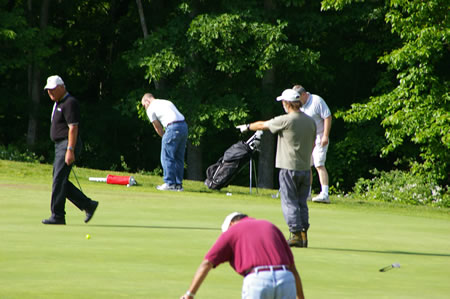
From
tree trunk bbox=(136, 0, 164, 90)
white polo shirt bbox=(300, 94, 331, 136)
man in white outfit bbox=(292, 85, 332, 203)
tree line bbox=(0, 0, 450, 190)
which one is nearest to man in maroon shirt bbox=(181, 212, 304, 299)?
man in white outfit bbox=(292, 85, 332, 203)

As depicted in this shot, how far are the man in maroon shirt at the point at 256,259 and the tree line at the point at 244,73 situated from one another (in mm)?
19071

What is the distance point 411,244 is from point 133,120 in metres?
24.9

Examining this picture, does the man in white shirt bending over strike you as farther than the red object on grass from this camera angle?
No

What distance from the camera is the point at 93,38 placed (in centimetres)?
3712

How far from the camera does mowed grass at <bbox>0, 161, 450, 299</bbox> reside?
7012 mm

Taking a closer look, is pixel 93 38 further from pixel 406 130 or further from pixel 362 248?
pixel 362 248

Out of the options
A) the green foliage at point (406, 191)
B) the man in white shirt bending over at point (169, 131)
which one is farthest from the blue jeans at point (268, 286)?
the green foliage at point (406, 191)

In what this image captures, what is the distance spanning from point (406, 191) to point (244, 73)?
347 inches

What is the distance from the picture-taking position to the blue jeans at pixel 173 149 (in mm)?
16078

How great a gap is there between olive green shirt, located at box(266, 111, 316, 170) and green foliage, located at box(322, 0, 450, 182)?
1464cm

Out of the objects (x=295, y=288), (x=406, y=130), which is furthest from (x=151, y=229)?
(x=406, y=130)

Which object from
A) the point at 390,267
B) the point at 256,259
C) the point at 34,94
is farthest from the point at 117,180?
the point at 34,94

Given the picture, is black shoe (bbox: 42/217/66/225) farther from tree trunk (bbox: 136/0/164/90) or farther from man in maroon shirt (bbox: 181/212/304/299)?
tree trunk (bbox: 136/0/164/90)

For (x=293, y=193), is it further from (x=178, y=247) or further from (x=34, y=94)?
(x=34, y=94)
